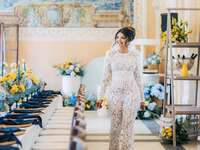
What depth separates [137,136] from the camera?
725 centimetres

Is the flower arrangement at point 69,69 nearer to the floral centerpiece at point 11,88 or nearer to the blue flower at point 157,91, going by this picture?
the blue flower at point 157,91

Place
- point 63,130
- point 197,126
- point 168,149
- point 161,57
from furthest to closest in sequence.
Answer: point 161,57 < point 197,126 < point 168,149 < point 63,130

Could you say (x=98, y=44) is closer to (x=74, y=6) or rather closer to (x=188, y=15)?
(x=74, y=6)

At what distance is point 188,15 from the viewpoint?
7492mm

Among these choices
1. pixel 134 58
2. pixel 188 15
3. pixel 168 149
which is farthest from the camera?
pixel 188 15

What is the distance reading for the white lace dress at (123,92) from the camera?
521 centimetres

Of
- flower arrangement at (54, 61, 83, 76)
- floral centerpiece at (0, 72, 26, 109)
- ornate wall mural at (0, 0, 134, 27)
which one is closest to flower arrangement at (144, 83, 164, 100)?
flower arrangement at (54, 61, 83, 76)

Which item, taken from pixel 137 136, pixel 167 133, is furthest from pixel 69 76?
pixel 167 133

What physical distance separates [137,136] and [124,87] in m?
2.23

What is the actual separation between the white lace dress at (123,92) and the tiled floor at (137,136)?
996mm

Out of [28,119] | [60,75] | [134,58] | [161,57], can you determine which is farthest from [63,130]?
[60,75]

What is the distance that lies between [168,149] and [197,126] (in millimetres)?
969

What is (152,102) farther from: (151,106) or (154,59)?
(154,59)

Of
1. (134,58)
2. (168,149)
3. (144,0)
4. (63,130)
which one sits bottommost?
(168,149)
